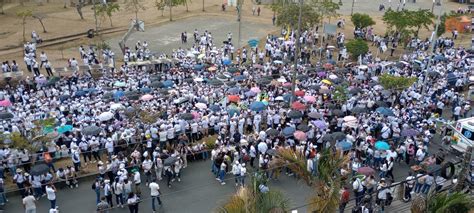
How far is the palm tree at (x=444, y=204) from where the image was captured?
10.6 m

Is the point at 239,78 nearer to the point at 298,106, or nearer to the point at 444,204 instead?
the point at 298,106

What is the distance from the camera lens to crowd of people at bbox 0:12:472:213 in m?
17.0

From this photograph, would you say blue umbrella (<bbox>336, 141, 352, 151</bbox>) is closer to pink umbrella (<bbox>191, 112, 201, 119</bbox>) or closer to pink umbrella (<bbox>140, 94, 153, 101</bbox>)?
pink umbrella (<bbox>191, 112, 201, 119</bbox>)

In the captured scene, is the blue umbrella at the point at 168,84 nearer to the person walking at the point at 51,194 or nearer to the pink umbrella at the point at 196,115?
the pink umbrella at the point at 196,115

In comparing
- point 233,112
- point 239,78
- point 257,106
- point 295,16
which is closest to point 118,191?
point 233,112

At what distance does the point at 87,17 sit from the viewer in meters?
46.7

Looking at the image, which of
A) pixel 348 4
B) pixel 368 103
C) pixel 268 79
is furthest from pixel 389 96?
Answer: pixel 348 4

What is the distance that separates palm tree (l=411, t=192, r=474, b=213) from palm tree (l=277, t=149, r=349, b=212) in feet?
6.29

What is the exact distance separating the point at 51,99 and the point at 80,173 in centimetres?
707

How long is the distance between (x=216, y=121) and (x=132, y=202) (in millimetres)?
7166

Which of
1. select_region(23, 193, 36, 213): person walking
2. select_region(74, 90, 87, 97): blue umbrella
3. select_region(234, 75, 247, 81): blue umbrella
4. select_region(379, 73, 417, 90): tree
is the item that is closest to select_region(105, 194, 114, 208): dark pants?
select_region(23, 193, 36, 213): person walking

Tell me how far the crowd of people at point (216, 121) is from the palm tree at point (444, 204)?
5.86ft

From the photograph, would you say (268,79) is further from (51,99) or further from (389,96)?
(51,99)

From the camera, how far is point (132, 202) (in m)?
14.9
